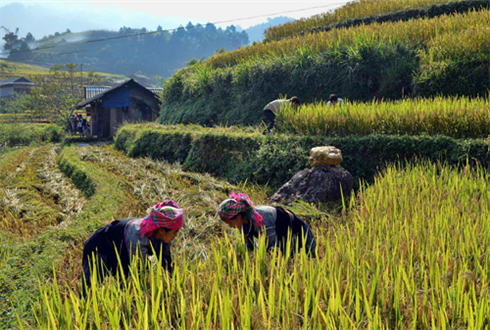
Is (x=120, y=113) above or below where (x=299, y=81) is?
below

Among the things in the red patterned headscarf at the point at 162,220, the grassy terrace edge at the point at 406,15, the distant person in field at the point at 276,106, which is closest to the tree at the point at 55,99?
the grassy terrace edge at the point at 406,15

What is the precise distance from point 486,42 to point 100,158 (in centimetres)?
1105

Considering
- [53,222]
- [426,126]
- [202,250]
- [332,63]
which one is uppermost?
[332,63]

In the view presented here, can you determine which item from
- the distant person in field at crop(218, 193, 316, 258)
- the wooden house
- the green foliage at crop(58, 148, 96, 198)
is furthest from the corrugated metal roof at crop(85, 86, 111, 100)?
the distant person in field at crop(218, 193, 316, 258)

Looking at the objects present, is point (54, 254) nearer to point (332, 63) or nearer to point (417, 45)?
point (332, 63)

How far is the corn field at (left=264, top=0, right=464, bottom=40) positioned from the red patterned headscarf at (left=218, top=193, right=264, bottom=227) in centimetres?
1532

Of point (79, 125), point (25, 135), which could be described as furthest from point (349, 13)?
point (25, 135)

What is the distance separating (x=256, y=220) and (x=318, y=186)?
270 cm

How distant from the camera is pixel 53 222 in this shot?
6020 millimetres

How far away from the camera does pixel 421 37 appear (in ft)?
36.0

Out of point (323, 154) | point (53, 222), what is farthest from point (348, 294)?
point (53, 222)

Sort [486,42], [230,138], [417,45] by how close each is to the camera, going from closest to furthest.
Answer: [230,138] → [486,42] → [417,45]

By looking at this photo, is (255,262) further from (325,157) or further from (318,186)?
(325,157)

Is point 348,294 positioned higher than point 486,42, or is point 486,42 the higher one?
point 486,42
